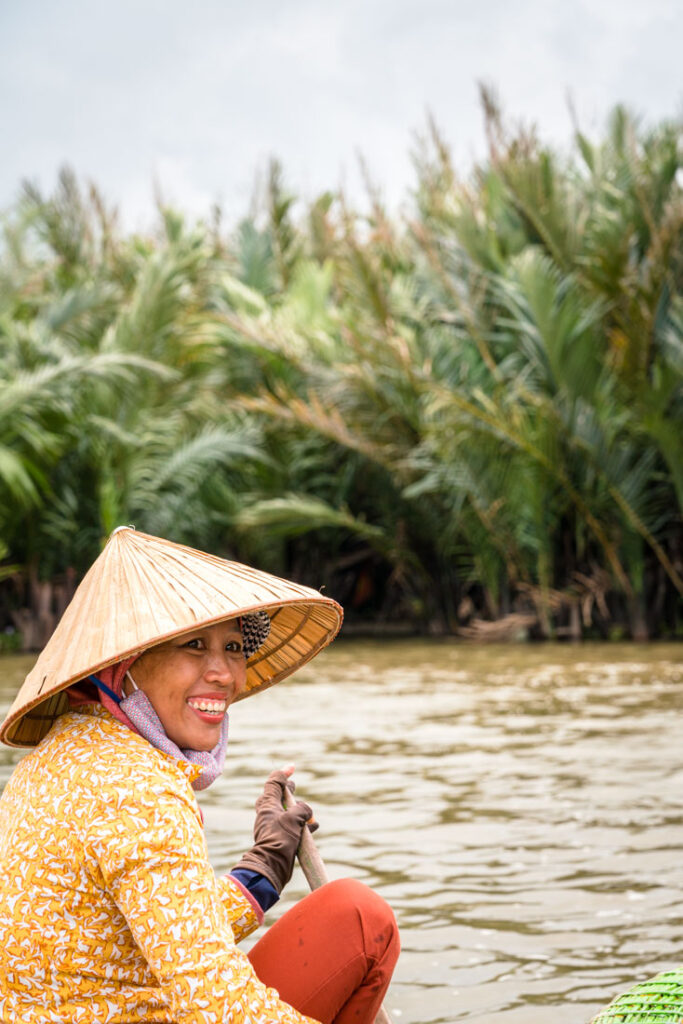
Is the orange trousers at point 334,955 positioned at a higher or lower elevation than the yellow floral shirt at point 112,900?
lower

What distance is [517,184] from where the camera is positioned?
13820 mm

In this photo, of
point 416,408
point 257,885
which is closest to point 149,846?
point 257,885

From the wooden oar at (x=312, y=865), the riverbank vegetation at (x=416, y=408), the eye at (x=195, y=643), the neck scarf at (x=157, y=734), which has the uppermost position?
the riverbank vegetation at (x=416, y=408)

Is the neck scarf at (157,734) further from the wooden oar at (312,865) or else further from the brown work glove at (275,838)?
the wooden oar at (312,865)

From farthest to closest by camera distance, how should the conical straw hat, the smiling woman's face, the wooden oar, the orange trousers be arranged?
the wooden oar
the orange trousers
the smiling woman's face
the conical straw hat

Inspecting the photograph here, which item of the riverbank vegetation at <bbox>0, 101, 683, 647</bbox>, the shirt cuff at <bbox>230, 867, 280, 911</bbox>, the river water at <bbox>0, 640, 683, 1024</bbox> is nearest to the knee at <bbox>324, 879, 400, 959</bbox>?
the shirt cuff at <bbox>230, 867, 280, 911</bbox>

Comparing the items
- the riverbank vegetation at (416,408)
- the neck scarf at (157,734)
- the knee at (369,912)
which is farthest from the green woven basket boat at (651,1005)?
the riverbank vegetation at (416,408)

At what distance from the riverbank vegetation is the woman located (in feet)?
33.7

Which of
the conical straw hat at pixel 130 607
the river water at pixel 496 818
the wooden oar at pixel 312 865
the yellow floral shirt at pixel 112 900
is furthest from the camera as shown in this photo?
the river water at pixel 496 818

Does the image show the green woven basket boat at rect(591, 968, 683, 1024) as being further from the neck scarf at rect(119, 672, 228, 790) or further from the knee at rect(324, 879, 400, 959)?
the neck scarf at rect(119, 672, 228, 790)

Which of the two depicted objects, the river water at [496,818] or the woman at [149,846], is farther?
the river water at [496,818]

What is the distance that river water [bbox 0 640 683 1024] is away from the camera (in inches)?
153

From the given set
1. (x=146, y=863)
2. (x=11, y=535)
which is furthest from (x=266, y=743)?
(x=11, y=535)

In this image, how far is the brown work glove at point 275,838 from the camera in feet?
8.30
